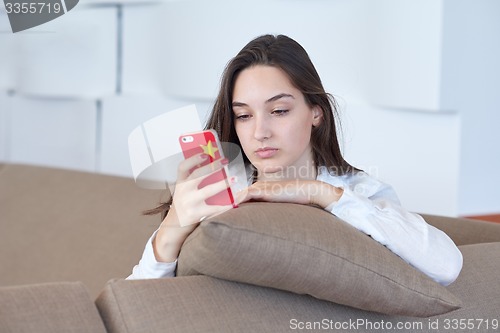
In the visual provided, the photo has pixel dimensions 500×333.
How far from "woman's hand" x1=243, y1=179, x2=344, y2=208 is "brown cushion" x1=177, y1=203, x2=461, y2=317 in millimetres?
69

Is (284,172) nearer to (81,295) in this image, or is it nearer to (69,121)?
(81,295)

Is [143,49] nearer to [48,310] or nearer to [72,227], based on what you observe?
[72,227]

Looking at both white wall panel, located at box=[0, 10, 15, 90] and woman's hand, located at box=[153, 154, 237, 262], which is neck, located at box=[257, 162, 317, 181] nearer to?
woman's hand, located at box=[153, 154, 237, 262]

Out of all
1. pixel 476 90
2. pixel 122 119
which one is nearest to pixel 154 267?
pixel 476 90

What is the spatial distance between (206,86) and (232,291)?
1.69 metres

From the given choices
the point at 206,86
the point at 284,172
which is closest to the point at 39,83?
the point at 206,86

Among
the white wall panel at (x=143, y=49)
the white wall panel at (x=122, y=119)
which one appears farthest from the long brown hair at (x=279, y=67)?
the white wall panel at (x=143, y=49)

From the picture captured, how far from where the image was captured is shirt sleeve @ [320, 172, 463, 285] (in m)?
1.17

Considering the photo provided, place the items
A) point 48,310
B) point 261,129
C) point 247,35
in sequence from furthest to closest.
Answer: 1. point 247,35
2. point 261,129
3. point 48,310

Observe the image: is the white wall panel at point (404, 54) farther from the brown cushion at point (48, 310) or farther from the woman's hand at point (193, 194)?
the brown cushion at point (48, 310)

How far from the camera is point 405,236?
1183 mm

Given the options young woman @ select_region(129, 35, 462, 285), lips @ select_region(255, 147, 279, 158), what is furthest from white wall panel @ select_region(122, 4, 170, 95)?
lips @ select_region(255, 147, 279, 158)

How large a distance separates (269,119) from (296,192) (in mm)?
237

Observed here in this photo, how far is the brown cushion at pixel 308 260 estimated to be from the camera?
100cm
